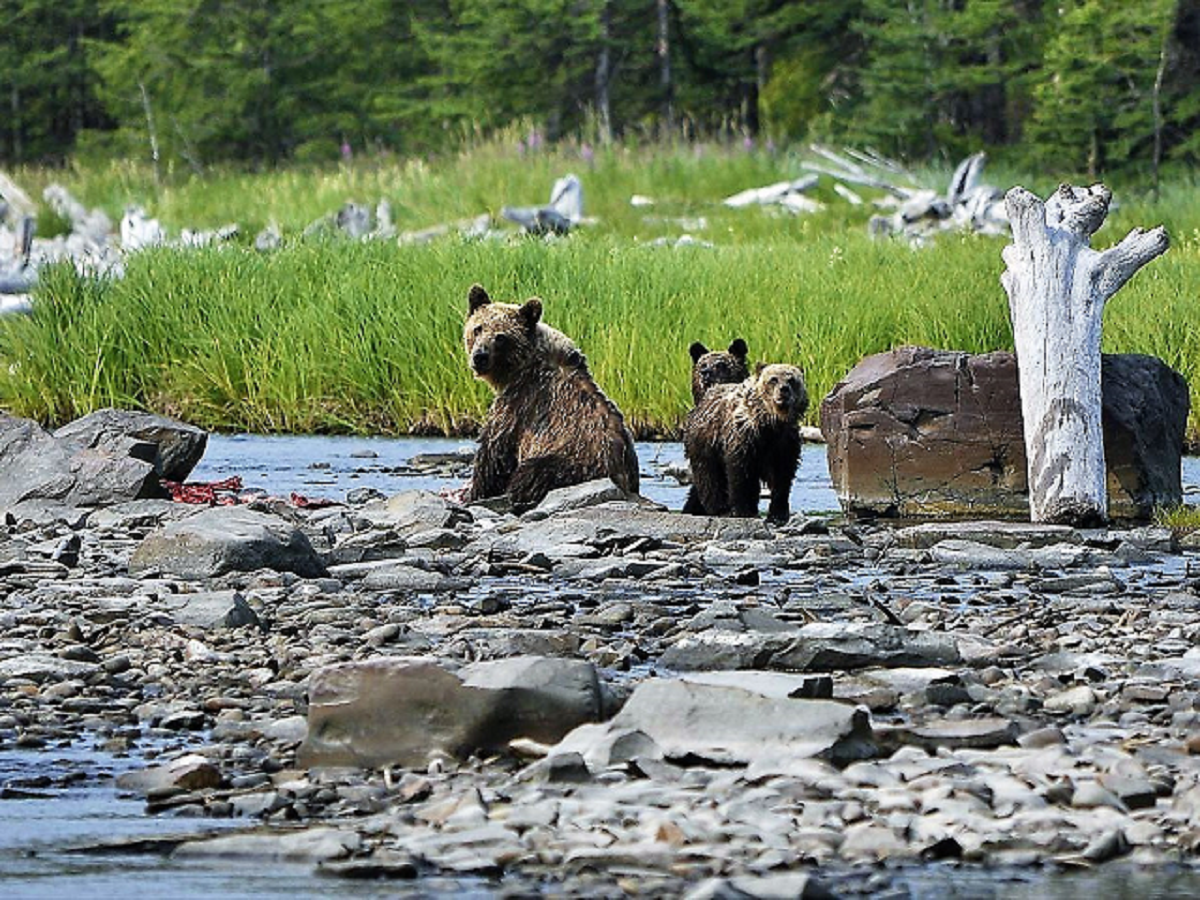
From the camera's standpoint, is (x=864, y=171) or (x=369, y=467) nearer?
(x=369, y=467)

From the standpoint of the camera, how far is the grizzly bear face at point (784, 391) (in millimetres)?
10188

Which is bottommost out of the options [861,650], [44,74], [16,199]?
[16,199]

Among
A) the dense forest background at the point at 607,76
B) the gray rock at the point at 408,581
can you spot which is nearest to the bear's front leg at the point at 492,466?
Result: the gray rock at the point at 408,581

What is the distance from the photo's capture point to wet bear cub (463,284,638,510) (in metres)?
11.0

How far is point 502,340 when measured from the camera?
36.1 feet

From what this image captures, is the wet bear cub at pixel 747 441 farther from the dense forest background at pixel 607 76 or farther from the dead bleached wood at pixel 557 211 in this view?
the dense forest background at pixel 607 76

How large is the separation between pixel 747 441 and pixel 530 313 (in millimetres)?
1332

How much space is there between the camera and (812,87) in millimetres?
46406

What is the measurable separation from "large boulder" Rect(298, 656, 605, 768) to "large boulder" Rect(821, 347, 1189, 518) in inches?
264

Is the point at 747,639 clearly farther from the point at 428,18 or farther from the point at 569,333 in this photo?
the point at 428,18

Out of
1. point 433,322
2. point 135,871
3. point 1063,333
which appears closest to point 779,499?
point 1063,333

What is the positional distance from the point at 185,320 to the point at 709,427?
731 cm

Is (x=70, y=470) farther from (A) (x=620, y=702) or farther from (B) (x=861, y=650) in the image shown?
(A) (x=620, y=702)

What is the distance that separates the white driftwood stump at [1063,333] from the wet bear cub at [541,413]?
6.34ft
